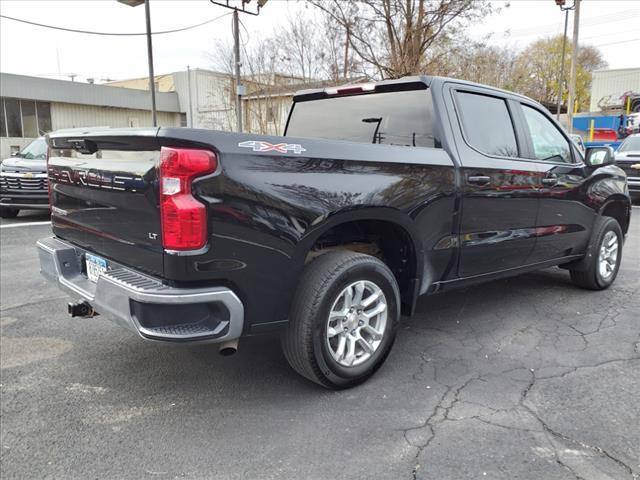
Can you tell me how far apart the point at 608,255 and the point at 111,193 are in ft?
16.0

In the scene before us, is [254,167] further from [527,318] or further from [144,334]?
[527,318]

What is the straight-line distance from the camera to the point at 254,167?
8.39 ft

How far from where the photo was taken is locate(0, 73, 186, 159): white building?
1101 inches

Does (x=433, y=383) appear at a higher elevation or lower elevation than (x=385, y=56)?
lower

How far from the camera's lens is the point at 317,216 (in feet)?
9.24

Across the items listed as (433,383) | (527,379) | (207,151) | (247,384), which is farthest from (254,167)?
(527,379)

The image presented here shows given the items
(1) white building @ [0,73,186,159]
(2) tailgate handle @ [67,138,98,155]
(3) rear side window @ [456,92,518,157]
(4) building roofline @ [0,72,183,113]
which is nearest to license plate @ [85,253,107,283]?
(2) tailgate handle @ [67,138,98,155]

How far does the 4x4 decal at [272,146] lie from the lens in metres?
2.55

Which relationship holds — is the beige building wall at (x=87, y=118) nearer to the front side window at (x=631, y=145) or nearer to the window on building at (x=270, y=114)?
the window on building at (x=270, y=114)

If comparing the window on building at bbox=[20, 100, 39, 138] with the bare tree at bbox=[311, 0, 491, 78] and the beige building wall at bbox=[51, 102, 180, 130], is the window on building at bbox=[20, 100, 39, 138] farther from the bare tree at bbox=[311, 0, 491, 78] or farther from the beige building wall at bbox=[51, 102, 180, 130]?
the bare tree at bbox=[311, 0, 491, 78]

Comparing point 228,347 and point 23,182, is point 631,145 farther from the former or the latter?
point 23,182

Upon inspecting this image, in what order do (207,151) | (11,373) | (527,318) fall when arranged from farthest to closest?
(527,318) → (11,373) → (207,151)

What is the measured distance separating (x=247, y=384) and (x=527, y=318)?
2.57 m

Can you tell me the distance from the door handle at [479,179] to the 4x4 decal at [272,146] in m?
1.45
